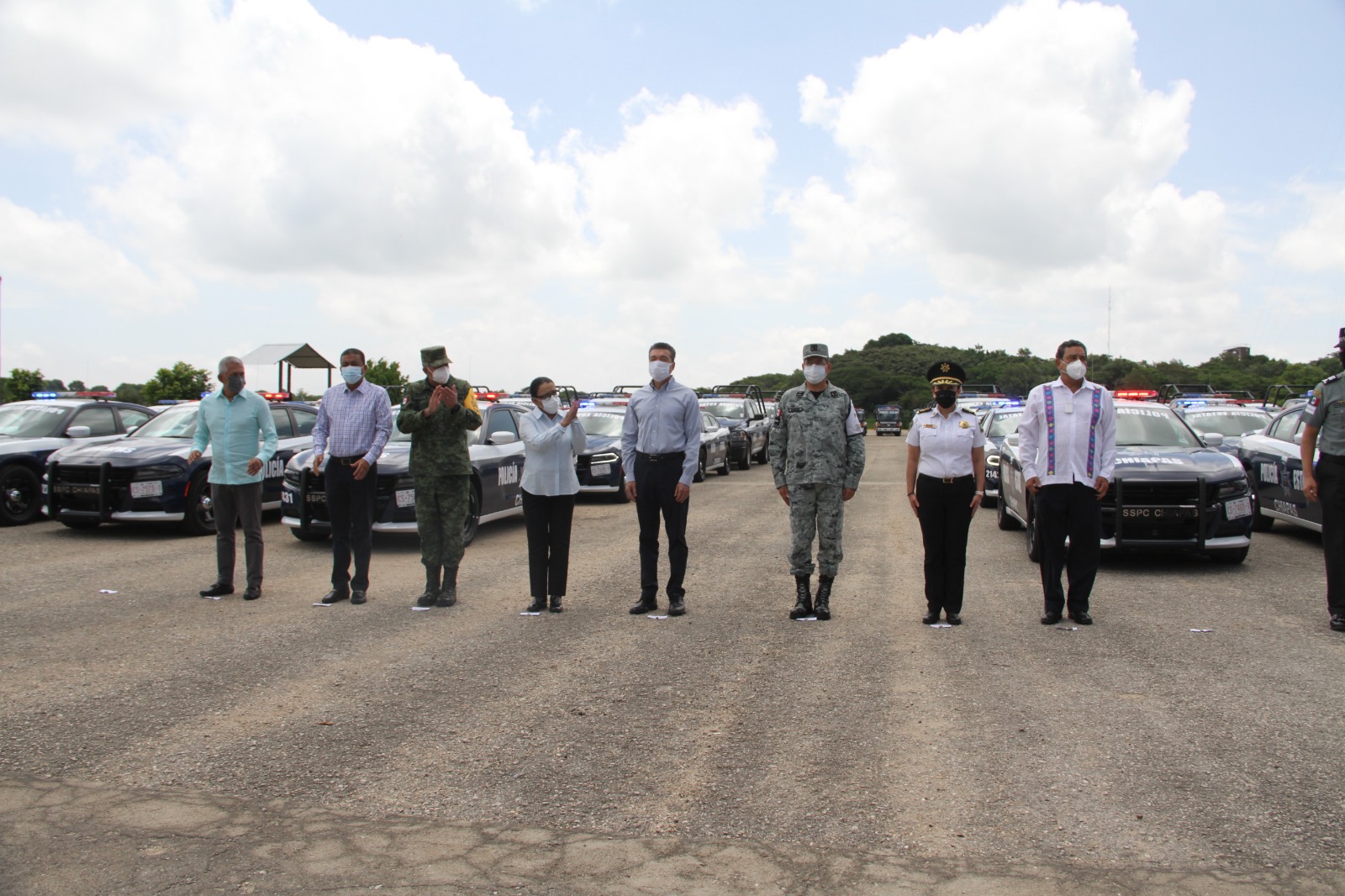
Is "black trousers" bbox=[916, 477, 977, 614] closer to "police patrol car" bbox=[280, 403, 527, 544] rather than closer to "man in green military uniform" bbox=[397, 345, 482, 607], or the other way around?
"man in green military uniform" bbox=[397, 345, 482, 607]

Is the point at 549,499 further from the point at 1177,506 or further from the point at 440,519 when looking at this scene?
the point at 1177,506

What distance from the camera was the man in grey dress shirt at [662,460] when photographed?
7.96 m

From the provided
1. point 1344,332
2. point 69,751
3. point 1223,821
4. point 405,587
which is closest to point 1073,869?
point 1223,821

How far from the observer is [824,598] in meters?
7.74

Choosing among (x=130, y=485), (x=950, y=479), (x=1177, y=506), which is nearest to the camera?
(x=950, y=479)

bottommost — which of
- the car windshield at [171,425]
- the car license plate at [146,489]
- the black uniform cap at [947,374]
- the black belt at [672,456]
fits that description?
the car license plate at [146,489]

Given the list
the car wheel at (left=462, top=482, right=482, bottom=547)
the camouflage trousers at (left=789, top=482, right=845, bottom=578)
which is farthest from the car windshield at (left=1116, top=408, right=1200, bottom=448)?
the car wheel at (left=462, top=482, right=482, bottom=547)

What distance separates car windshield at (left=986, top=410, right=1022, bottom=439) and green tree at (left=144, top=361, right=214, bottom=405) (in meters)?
29.9

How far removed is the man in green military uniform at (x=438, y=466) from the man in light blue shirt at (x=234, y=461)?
1318mm

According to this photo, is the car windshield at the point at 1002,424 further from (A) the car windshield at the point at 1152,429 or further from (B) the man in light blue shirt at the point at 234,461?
(B) the man in light blue shirt at the point at 234,461

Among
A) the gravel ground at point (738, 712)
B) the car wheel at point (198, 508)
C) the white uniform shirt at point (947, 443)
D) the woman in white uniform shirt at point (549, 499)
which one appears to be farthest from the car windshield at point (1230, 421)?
the car wheel at point (198, 508)

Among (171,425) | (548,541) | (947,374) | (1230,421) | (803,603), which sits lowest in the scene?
(803,603)

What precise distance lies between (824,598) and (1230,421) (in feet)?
38.8

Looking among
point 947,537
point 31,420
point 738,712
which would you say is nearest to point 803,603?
point 947,537
